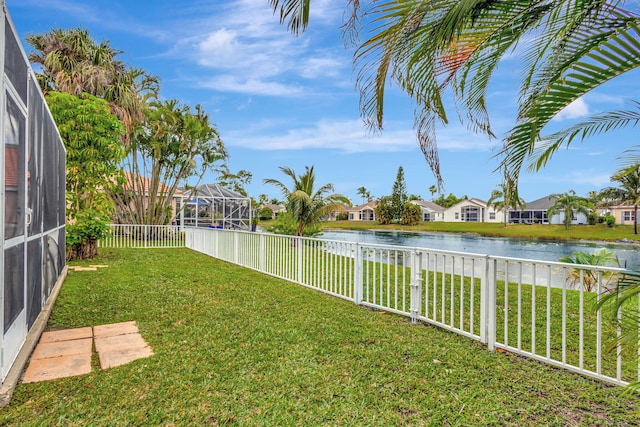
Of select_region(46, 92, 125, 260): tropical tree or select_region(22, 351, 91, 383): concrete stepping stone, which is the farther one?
select_region(46, 92, 125, 260): tropical tree

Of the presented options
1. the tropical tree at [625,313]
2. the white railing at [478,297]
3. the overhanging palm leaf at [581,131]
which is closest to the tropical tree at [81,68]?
the white railing at [478,297]

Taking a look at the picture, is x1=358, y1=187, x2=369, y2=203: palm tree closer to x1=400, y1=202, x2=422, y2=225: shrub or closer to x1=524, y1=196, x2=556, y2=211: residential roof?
x1=400, y1=202, x2=422, y2=225: shrub

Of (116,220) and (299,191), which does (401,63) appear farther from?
(116,220)

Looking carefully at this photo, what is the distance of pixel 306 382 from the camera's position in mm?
2584

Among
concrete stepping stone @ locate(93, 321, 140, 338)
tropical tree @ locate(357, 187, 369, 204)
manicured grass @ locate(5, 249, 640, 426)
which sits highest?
tropical tree @ locate(357, 187, 369, 204)

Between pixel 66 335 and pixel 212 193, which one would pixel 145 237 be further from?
pixel 66 335

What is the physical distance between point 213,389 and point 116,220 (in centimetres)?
1512

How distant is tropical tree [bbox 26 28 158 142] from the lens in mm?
10148

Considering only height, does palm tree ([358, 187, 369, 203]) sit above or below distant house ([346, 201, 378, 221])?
above

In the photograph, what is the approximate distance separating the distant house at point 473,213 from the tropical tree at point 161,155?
140 ft

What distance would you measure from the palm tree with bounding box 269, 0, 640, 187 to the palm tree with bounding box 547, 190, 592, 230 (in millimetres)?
38489

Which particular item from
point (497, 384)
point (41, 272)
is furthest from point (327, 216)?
point (497, 384)

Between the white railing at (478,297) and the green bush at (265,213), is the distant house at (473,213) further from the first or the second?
the white railing at (478,297)

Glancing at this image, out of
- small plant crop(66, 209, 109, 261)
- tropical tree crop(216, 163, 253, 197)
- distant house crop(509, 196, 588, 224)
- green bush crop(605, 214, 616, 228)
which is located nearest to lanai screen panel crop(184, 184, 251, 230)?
tropical tree crop(216, 163, 253, 197)
